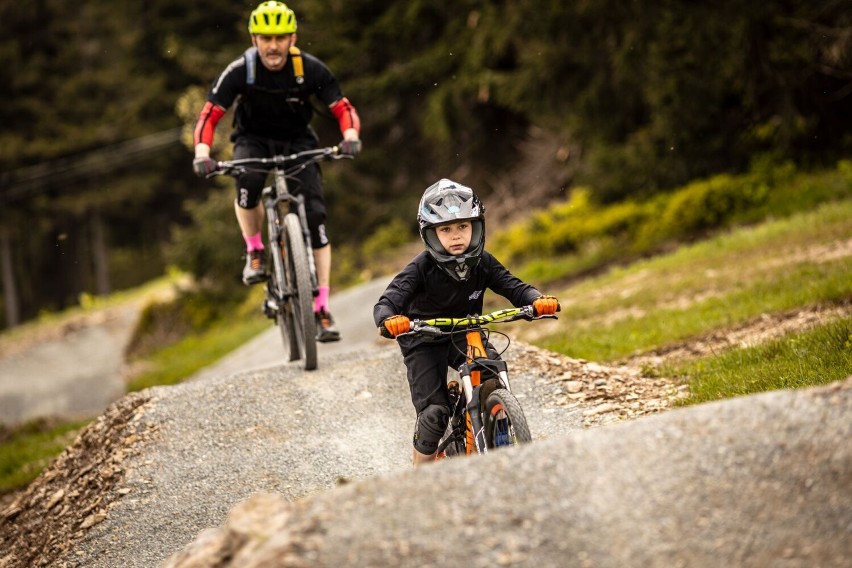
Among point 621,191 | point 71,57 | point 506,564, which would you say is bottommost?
point 506,564

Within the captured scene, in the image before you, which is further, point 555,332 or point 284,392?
point 555,332

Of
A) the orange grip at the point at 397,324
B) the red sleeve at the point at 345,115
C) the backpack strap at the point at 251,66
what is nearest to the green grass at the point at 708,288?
the red sleeve at the point at 345,115

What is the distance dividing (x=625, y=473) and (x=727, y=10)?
12.7m

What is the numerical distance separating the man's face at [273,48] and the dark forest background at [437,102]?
89 centimetres

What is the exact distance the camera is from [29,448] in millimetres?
13836

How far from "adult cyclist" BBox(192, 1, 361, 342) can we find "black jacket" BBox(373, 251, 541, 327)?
2683mm

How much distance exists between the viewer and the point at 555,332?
472 inches

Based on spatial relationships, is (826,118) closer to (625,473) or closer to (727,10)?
(727,10)

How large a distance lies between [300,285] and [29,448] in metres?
7.43

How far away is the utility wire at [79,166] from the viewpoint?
125ft

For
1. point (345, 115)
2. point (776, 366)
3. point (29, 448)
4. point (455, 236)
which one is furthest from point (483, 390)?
point (29, 448)

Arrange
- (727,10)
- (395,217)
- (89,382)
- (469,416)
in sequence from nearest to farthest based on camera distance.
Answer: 1. (469,416)
2. (727,10)
3. (89,382)
4. (395,217)

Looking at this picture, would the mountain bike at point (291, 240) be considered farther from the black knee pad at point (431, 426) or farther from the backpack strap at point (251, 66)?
the black knee pad at point (431, 426)

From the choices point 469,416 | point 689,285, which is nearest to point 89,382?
point 689,285
